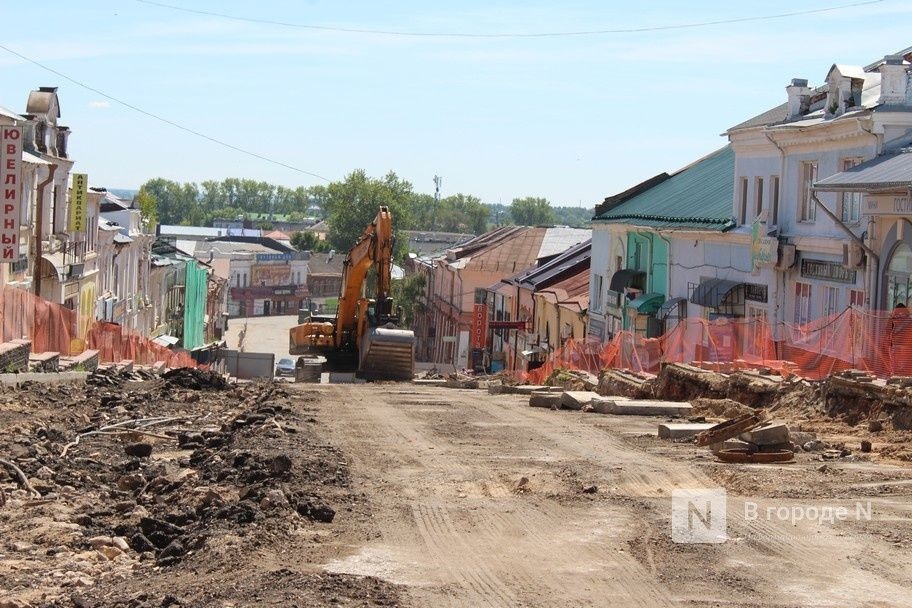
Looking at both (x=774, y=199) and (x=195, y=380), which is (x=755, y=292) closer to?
(x=774, y=199)

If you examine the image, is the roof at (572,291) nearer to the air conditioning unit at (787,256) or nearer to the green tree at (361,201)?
the air conditioning unit at (787,256)

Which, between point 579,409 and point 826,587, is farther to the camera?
point 579,409

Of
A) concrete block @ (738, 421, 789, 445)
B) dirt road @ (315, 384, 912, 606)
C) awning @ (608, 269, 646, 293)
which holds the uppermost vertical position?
awning @ (608, 269, 646, 293)

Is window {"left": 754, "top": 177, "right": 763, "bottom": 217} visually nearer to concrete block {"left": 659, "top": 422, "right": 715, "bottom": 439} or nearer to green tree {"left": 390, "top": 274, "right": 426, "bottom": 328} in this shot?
concrete block {"left": 659, "top": 422, "right": 715, "bottom": 439}

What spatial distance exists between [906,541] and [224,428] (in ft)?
37.2

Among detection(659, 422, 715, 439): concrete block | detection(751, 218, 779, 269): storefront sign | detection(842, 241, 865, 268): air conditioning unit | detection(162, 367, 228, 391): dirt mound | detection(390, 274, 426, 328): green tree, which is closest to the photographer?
detection(659, 422, 715, 439): concrete block

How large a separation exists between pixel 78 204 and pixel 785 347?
26097 mm

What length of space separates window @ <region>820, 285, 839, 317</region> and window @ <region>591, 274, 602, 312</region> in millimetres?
20229

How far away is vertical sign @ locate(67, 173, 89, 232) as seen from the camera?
145ft

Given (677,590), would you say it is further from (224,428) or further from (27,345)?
(27,345)

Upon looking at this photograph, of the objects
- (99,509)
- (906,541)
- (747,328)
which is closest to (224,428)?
(99,509)

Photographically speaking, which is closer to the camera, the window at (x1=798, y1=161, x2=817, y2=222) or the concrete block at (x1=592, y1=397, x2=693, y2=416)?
the concrete block at (x1=592, y1=397, x2=693, y2=416)

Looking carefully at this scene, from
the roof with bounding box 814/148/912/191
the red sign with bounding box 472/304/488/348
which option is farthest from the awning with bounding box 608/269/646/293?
the red sign with bounding box 472/304/488/348

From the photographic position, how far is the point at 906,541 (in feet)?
35.6
